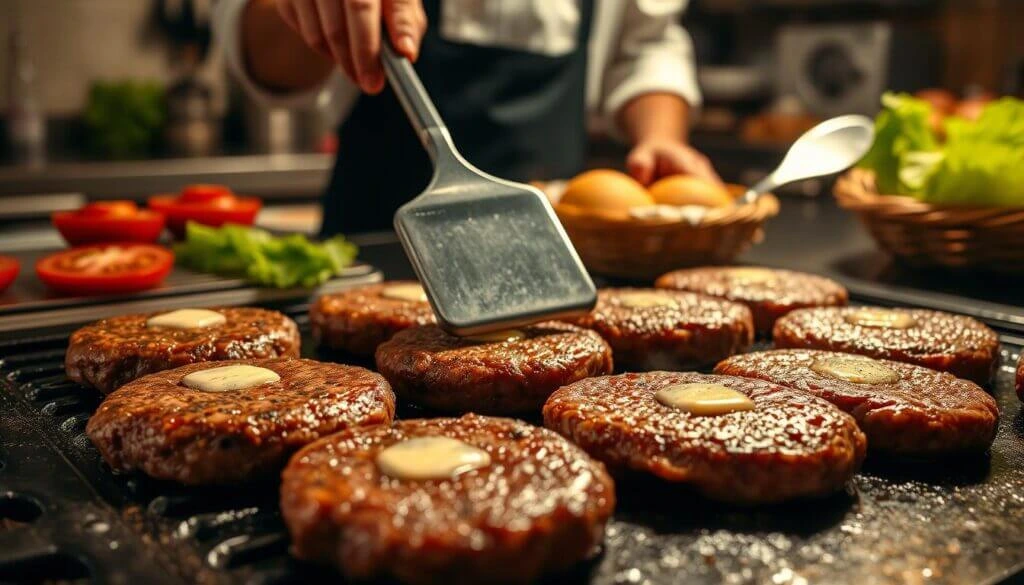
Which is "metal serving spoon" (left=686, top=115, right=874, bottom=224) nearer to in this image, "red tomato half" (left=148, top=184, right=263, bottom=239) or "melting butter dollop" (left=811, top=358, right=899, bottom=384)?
"melting butter dollop" (left=811, top=358, right=899, bottom=384)

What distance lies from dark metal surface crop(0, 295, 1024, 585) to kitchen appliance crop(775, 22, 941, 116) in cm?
451

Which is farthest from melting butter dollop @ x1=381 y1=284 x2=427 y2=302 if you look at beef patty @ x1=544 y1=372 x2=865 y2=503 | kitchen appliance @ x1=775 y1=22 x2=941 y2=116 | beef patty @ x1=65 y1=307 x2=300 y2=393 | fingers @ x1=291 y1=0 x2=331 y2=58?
kitchen appliance @ x1=775 y1=22 x2=941 y2=116

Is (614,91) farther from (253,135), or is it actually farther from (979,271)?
(253,135)

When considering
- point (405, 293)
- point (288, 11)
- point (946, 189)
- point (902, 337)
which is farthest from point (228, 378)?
point (946, 189)

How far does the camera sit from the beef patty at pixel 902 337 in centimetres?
155

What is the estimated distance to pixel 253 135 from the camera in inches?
216

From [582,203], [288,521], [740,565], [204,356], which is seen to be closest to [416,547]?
[288,521]

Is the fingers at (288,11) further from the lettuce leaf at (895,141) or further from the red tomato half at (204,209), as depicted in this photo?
the lettuce leaf at (895,141)

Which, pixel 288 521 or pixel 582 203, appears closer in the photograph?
pixel 288 521

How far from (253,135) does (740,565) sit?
498 centimetres

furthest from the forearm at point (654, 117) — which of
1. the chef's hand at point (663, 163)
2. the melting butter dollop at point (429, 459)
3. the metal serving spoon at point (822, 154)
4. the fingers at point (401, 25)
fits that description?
the melting butter dollop at point (429, 459)

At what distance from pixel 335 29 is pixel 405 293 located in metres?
0.51

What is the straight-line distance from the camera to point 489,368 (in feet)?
4.57

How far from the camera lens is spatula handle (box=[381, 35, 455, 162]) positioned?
66.7 inches
